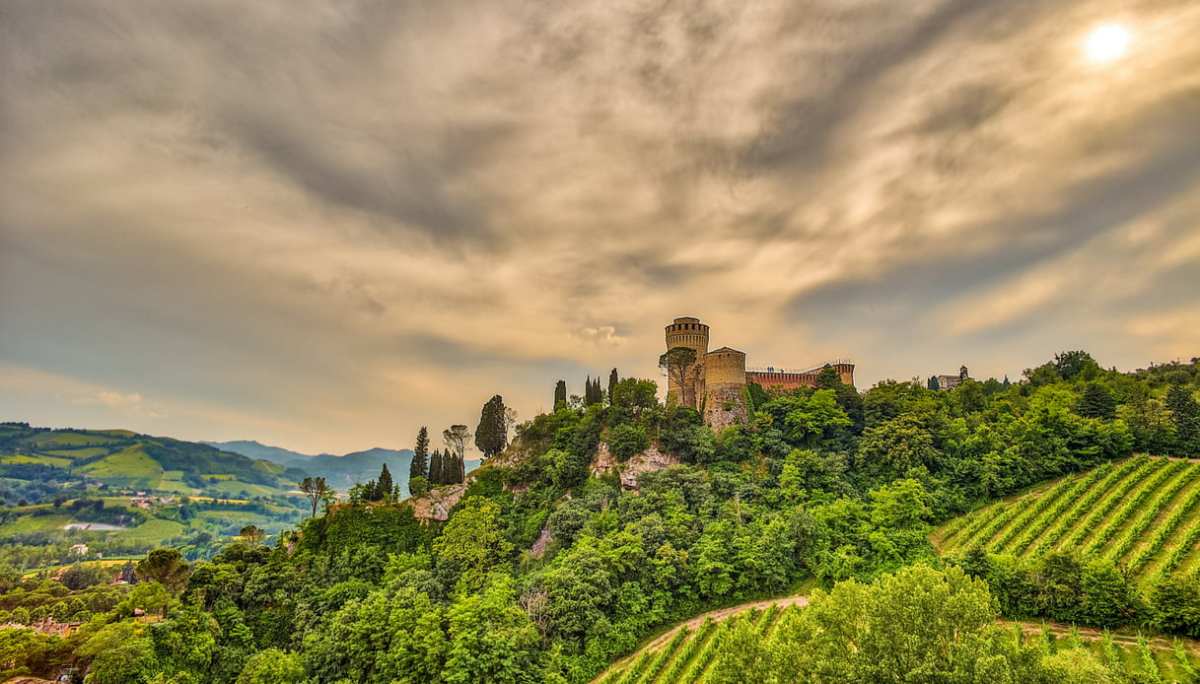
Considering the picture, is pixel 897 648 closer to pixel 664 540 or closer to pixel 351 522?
pixel 664 540

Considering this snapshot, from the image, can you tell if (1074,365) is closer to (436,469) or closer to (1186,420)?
(1186,420)

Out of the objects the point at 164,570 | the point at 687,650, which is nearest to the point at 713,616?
the point at 687,650

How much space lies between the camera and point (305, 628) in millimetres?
44625

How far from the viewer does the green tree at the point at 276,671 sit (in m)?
37.4

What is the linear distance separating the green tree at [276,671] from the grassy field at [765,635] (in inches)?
814

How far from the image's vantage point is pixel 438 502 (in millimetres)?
57844

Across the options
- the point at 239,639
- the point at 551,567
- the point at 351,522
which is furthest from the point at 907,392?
the point at 239,639

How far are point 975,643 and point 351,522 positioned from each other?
167 ft

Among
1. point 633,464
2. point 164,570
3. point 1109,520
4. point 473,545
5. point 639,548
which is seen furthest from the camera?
point 633,464

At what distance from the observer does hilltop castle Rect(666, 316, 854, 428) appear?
196ft

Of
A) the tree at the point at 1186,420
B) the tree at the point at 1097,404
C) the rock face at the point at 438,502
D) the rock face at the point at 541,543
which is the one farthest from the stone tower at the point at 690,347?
the tree at the point at 1186,420

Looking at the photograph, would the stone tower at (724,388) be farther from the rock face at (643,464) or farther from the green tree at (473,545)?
the green tree at (473,545)

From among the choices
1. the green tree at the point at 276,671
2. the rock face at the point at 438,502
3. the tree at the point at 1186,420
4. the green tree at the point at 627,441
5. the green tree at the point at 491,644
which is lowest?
the green tree at the point at 276,671

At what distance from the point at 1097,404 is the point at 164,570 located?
8422 cm
